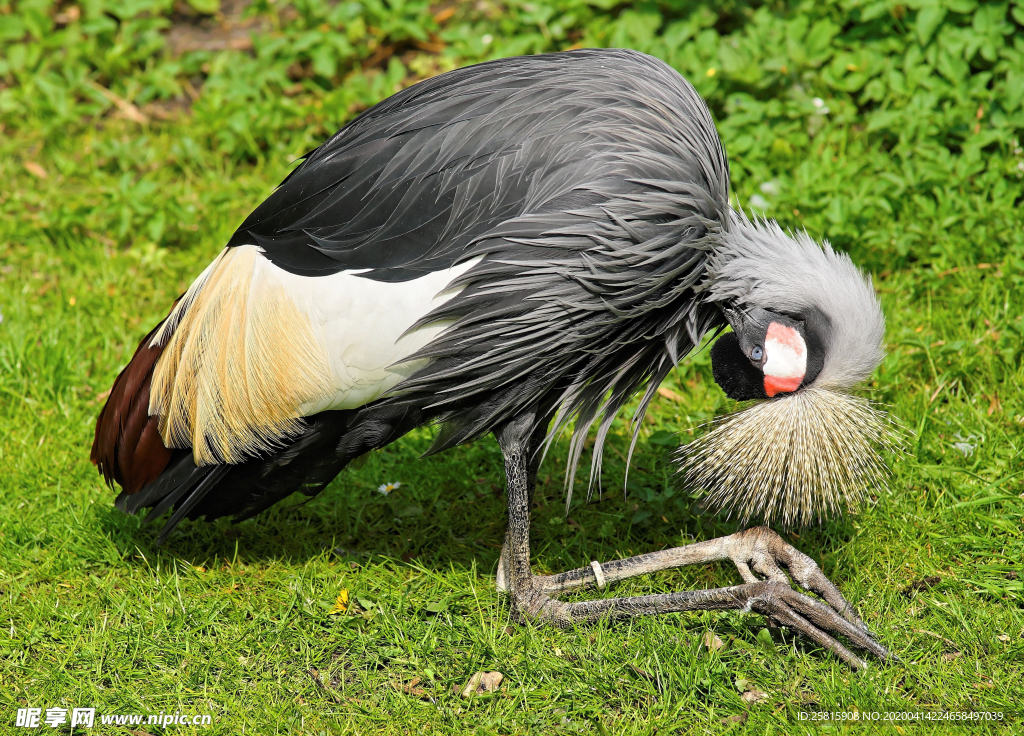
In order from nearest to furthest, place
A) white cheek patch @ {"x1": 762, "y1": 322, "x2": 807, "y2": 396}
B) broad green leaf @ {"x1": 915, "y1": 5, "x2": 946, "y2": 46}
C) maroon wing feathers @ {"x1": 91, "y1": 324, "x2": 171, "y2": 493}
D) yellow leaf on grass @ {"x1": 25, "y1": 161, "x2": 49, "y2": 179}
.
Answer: white cheek patch @ {"x1": 762, "y1": 322, "x2": 807, "y2": 396} → maroon wing feathers @ {"x1": 91, "y1": 324, "x2": 171, "y2": 493} → broad green leaf @ {"x1": 915, "y1": 5, "x2": 946, "y2": 46} → yellow leaf on grass @ {"x1": 25, "y1": 161, "x2": 49, "y2": 179}

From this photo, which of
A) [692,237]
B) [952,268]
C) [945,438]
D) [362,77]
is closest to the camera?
[692,237]

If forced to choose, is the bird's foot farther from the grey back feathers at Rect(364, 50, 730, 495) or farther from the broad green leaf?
the broad green leaf

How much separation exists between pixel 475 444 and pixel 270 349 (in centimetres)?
111

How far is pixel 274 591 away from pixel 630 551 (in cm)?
102

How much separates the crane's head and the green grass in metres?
0.29

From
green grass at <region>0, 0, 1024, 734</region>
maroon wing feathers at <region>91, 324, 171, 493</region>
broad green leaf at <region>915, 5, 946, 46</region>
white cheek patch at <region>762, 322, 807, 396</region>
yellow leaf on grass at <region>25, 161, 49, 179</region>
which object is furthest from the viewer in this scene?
yellow leaf on grass at <region>25, 161, 49, 179</region>

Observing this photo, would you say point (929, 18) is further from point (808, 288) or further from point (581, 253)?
point (581, 253)

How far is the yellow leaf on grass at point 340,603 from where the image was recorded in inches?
109

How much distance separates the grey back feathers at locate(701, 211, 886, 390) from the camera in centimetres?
229

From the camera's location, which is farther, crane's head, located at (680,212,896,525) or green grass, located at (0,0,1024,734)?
green grass, located at (0,0,1024,734)

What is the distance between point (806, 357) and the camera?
2348 millimetres

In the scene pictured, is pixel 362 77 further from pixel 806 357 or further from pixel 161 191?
pixel 806 357

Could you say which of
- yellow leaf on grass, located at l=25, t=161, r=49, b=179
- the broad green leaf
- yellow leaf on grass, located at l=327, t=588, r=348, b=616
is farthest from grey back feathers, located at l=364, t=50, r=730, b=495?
yellow leaf on grass, located at l=25, t=161, r=49, b=179

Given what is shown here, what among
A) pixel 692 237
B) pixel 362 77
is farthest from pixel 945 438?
pixel 362 77
